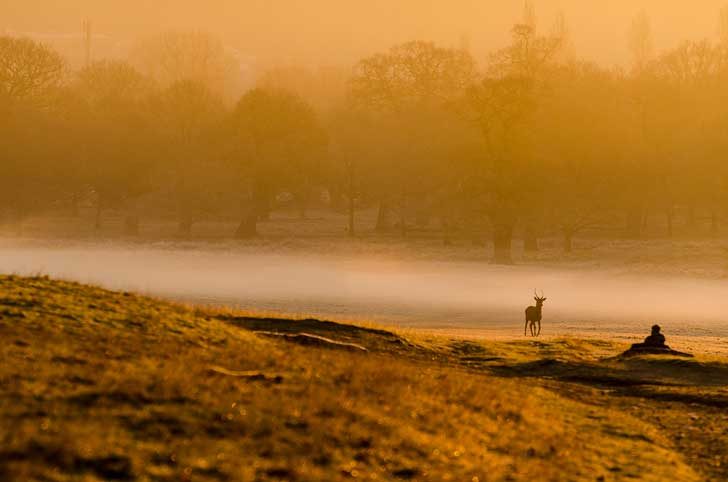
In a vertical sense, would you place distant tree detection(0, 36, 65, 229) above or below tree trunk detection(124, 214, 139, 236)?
above

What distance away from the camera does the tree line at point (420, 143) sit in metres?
104

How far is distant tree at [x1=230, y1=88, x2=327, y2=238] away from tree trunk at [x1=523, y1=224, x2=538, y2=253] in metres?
25.2

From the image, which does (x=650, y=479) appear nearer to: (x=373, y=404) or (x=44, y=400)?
(x=373, y=404)

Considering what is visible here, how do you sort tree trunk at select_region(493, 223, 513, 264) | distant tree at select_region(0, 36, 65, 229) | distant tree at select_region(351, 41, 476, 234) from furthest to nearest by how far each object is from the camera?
distant tree at select_region(0, 36, 65, 229)
distant tree at select_region(351, 41, 476, 234)
tree trunk at select_region(493, 223, 513, 264)

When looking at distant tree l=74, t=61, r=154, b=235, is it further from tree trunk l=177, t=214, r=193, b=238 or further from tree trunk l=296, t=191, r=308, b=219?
tree trunk l=296, t=191, r=308, b=219

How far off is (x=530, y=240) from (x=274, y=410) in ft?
300

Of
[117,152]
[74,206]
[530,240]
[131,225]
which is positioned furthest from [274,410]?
[74,206]

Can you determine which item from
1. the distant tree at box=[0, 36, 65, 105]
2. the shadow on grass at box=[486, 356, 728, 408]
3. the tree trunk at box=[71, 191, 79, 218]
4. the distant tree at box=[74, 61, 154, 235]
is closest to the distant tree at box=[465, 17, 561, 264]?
the distant tree at box=[74, 61, 154, 235]

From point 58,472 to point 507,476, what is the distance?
25.5ft

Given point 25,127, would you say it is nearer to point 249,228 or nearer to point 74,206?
point 74,206

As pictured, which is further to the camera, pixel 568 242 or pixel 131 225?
pixel 131 225

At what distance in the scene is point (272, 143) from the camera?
378ft

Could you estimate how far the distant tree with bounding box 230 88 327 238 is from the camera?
11519cm

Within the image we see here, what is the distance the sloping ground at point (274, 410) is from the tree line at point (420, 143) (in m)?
74.2
